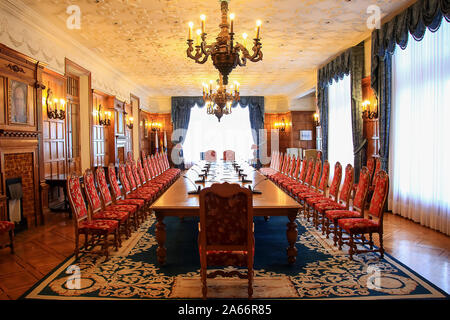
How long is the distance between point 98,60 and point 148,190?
3684 mm

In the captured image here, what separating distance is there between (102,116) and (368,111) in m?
6.31

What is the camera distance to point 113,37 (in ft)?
20.2

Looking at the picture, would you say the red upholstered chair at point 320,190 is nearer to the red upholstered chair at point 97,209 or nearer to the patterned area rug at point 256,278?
the patterned area rug at point 256,278

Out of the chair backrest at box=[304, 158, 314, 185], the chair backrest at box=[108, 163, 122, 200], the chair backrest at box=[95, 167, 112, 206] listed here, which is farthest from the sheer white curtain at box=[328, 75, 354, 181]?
the chair backrest at box=[95, 167, 112, 206]

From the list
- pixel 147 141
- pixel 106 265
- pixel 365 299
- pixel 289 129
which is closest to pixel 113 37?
pixel 106 265

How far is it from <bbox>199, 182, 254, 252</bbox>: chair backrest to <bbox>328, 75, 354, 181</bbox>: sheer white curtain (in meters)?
5.75

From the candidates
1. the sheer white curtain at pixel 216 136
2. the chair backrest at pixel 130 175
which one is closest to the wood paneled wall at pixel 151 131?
the sheer white curtain at pixel 216 136

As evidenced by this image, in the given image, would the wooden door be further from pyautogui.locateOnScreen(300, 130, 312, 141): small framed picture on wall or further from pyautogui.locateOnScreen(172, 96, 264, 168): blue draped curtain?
pyautogui.locateOnScreen(300, 130, 312, 141): small framed picture on wall

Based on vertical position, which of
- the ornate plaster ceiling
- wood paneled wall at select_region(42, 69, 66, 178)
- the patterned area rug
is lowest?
the patterned area rug

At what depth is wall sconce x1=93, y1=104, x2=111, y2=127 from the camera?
311 inches

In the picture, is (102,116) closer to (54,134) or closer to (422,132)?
(54,134)

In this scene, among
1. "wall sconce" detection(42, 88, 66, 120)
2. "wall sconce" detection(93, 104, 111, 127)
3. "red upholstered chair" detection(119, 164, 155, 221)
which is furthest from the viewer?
"wall sconce" detection(93, 104, 111, 127)
